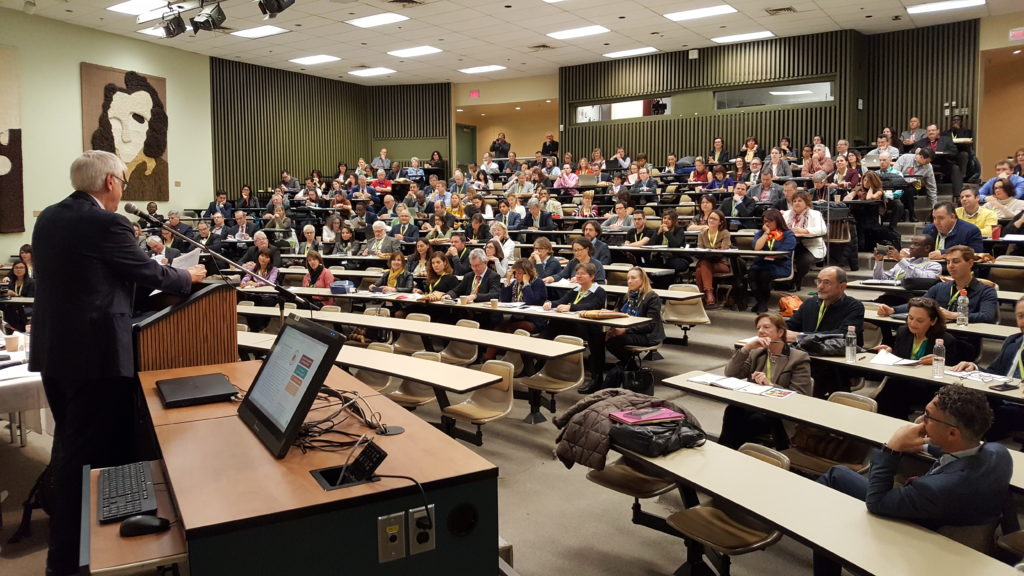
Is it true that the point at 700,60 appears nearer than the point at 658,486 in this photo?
No

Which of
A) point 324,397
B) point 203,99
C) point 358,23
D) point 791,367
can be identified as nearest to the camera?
point 324,397

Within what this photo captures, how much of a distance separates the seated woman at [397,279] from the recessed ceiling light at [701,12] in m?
7.16

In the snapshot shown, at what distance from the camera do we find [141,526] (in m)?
1.69

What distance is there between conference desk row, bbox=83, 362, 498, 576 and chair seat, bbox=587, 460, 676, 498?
1.52 meters

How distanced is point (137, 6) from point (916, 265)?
11.8 meters

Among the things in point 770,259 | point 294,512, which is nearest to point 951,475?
point 294,512

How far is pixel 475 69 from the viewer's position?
17.8 m

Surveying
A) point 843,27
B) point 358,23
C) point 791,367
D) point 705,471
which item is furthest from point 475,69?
point 705,471

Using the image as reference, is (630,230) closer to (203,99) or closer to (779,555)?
(779,555)

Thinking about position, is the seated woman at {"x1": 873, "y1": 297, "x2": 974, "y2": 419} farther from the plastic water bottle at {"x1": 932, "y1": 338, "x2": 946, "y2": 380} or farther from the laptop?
the laptop

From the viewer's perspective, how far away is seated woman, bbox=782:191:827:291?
889 cm

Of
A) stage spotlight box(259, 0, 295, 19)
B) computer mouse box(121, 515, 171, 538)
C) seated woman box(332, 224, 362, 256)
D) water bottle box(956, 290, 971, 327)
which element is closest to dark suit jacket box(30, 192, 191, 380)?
computer mouse box(121, 515, 171, 538)

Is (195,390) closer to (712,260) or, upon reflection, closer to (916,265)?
(916,265)

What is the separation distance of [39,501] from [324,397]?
2.27m
